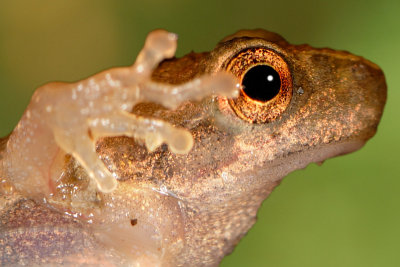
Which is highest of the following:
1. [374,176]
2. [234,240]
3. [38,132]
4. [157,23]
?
[157,23]

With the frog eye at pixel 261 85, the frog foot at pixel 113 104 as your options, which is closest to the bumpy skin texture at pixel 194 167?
the frog eye at pixel 261 85

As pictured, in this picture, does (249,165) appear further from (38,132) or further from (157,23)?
(157,23)

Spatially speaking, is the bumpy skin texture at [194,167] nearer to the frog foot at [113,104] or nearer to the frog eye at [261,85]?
the frog eye at [261,85]

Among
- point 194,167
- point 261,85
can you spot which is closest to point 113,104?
point 194,167

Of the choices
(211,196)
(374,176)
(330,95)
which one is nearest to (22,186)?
(211,196)

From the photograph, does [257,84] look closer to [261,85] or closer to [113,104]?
[261,85]
